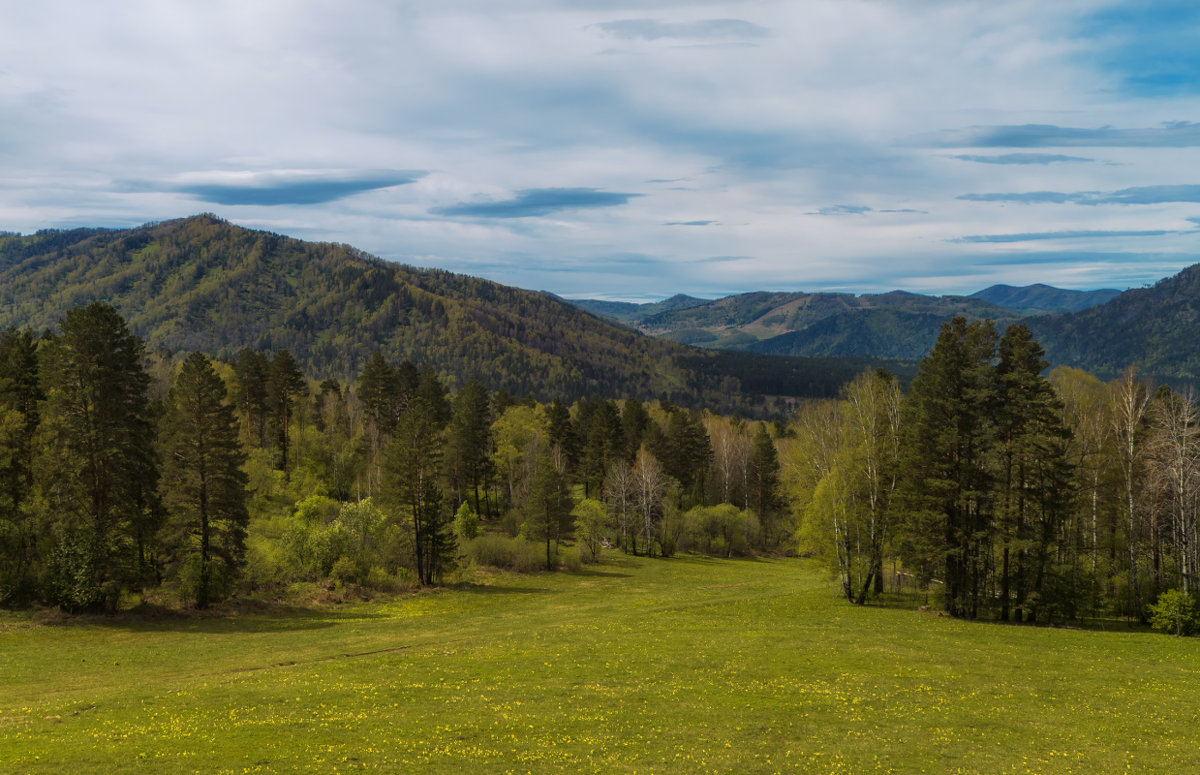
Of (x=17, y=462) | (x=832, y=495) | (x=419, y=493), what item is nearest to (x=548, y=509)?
(x=419, y=493)

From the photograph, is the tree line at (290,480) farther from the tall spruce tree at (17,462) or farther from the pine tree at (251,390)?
the pine tree at (251,390)

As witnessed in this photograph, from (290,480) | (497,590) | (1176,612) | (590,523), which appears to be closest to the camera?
(1176,612)

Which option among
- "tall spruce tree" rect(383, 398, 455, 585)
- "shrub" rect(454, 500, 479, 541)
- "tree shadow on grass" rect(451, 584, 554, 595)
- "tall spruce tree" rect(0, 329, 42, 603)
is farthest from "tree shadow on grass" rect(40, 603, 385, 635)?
"shrub" rect(454, 500, 479, 541)

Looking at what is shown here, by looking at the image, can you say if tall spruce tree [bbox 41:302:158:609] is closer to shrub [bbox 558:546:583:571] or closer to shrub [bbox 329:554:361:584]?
shrub [bbox 329:554:361:584]

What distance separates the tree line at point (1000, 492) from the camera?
141ft

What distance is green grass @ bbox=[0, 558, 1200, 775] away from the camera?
20.4m

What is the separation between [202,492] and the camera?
4669 centimetres

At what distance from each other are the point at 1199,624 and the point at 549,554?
5389cm

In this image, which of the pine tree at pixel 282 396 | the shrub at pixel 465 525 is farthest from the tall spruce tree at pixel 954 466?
the pine tree at pixel 282 396

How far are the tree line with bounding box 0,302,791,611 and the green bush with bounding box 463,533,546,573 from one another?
24 cm

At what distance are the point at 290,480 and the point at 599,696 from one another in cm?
6876

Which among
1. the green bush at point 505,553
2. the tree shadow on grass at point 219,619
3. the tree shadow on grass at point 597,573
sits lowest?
the tree shadow on grass at point 597,573

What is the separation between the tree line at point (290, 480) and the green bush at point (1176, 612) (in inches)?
1977

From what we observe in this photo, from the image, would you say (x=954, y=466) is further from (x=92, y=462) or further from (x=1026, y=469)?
(x=92, y=462)
